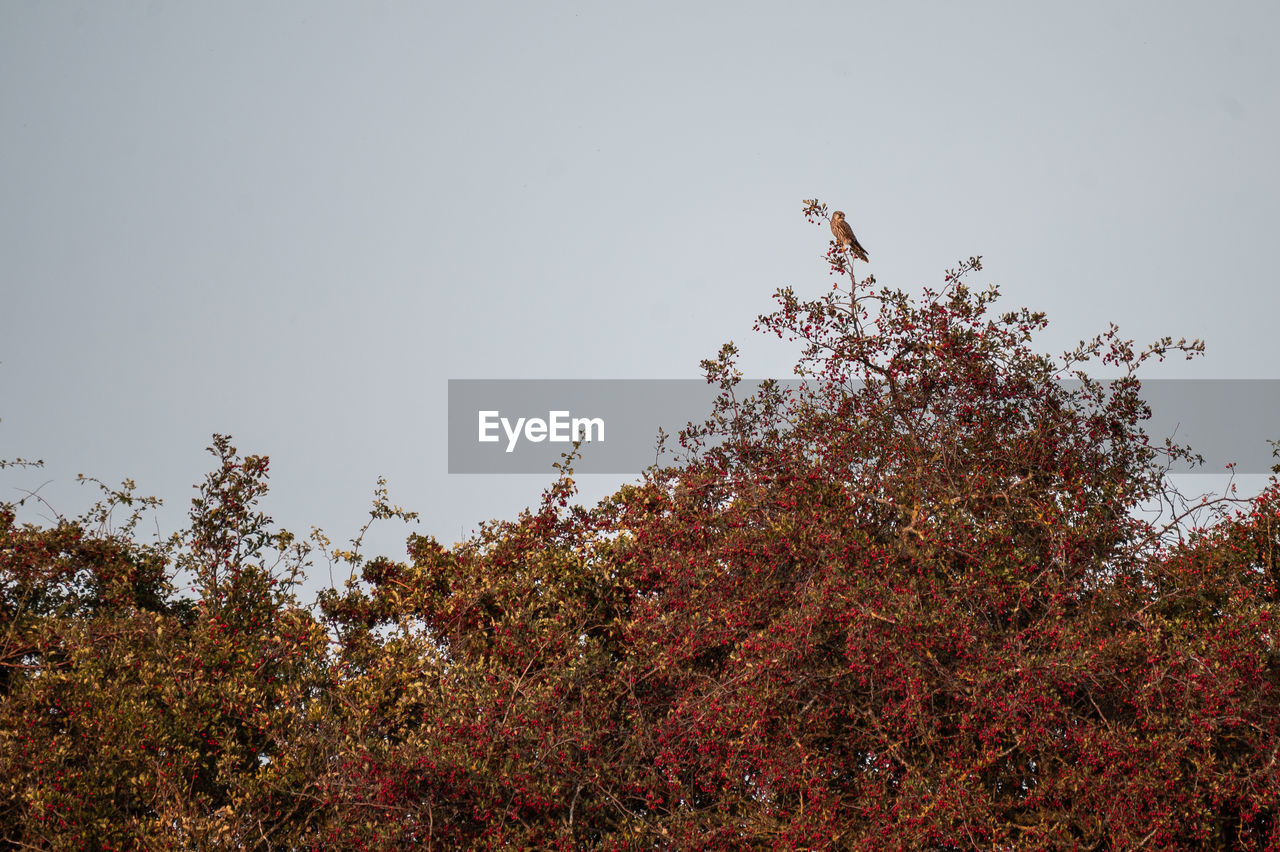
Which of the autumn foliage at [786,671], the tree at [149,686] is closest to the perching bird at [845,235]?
the autumn foliage at [786,671]

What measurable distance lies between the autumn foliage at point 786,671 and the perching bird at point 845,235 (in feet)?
1.35

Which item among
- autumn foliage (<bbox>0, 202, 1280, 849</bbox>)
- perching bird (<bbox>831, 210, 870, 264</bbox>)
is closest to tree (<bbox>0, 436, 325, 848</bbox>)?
autumn foliage (<bbox>0, 202, 1280, 849</bbox>)

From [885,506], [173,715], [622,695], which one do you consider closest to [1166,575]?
[885,506]

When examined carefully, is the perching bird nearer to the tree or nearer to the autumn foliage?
the autumn foliage

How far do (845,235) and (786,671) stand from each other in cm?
488

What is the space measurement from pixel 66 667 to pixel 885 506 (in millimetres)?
9067

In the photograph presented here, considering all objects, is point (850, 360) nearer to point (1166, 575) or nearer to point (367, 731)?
point (1166, 575)

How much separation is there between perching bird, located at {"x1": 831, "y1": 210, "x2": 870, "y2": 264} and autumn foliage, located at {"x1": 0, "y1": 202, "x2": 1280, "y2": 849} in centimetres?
41

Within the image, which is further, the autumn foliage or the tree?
the tree

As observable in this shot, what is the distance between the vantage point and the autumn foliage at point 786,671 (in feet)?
30.9

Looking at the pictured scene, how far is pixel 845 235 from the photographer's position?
42.0 feet

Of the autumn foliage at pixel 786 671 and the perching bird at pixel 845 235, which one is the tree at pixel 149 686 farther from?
the perching bird at pixel 845 235

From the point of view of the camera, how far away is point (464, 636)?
13.3 metres

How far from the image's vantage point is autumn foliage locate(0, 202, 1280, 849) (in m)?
9.41
